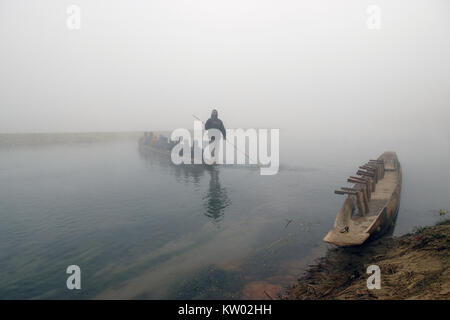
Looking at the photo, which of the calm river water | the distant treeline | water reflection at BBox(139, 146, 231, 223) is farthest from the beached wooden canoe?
the distant treeline

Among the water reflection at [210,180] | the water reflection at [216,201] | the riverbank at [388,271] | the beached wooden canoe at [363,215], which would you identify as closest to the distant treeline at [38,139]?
the water reflection at [210,180]

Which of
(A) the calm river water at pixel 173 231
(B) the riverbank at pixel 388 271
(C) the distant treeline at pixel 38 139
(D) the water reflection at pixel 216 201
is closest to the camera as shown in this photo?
(B) the riverbank at pixel 388 271

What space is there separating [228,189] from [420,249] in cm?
920

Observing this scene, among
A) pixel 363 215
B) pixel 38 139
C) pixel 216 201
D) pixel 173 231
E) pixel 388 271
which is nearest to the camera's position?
pixel 388 271

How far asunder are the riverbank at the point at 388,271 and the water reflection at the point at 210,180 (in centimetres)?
436

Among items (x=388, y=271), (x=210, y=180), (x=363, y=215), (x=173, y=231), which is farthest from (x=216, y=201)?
(x=388, y=271)

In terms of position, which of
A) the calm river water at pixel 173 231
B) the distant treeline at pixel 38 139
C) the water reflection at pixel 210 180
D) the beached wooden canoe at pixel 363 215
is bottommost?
the calm river water at pixel 173 231

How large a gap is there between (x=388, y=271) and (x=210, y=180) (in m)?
11.9

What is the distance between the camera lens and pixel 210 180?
16141 mm

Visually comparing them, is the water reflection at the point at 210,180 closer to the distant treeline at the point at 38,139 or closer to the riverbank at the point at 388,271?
the riverbank at the point at 388,271

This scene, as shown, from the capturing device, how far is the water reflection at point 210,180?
10406 millimetres

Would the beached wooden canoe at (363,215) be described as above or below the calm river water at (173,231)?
above

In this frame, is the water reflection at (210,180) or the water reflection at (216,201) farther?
the water reflection at (210,180)

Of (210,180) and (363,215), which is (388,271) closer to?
(363,215)
